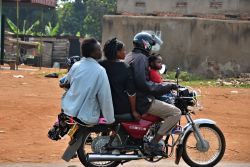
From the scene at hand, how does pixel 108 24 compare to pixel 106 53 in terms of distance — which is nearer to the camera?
pixel 106 53

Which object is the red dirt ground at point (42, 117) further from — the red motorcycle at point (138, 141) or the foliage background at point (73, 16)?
the foliage background at point (73, 16)

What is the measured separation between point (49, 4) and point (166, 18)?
10700 millimetres

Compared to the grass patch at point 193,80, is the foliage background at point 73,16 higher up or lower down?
higher up

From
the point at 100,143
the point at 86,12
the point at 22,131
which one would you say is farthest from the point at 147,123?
the point at 86,12

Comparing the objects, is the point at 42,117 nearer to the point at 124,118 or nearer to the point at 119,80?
the point at 124,118

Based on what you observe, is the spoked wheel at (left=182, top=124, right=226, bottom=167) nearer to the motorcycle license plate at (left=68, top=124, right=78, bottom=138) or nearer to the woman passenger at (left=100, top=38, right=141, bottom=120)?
the woman passenger at (left=100, top=38, right=141, bottom=120)

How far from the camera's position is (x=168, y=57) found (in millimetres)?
19750

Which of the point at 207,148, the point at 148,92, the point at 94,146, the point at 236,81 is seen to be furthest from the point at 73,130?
the point at 236,81

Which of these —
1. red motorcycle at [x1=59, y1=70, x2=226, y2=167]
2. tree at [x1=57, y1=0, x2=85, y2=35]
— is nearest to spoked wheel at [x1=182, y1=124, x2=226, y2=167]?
red motorcycle at [x1=59, y1=70, x2=226, y2=167]

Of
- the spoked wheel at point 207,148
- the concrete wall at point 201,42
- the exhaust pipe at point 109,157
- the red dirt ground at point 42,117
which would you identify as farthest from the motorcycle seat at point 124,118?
the concrete wall at point 201,42

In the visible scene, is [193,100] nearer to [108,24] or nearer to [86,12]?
[108,24]

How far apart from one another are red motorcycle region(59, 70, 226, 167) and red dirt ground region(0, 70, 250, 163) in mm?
841

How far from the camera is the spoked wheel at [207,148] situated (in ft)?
20.6

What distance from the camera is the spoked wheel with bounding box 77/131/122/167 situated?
589cm
